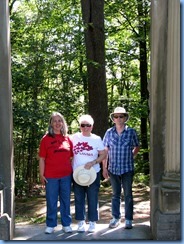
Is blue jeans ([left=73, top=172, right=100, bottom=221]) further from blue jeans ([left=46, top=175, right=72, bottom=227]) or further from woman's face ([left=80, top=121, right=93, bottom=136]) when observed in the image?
woman's face ([left=80, top=121, right=93, bottom=136])

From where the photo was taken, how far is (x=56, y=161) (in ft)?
18.0

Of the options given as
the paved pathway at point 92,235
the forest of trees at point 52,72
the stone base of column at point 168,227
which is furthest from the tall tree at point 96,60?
Result: the stone base of column at point 168,227

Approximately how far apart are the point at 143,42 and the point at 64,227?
1150 cm

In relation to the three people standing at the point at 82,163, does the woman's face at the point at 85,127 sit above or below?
above

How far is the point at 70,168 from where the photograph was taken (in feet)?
18.4

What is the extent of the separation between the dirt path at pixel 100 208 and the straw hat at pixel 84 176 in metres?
1.94

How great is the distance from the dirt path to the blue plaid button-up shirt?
5.99 ft

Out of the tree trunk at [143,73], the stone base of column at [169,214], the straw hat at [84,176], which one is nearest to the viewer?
the stone base of column at [169,214]

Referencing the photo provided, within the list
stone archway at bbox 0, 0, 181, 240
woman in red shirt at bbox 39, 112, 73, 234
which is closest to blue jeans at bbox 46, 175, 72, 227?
woman in red shirt at bbox 39, 112, 73, 234

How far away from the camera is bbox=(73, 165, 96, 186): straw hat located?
5.53 meters

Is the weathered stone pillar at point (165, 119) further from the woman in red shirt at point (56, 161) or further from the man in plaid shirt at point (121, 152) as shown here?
the woman in red shirt at point (56, 161)

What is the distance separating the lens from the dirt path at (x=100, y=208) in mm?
7625

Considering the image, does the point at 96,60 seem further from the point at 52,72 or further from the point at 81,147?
the point at 81,147

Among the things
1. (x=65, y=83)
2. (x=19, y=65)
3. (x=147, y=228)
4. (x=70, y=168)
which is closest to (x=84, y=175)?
(x=70, y=168)
